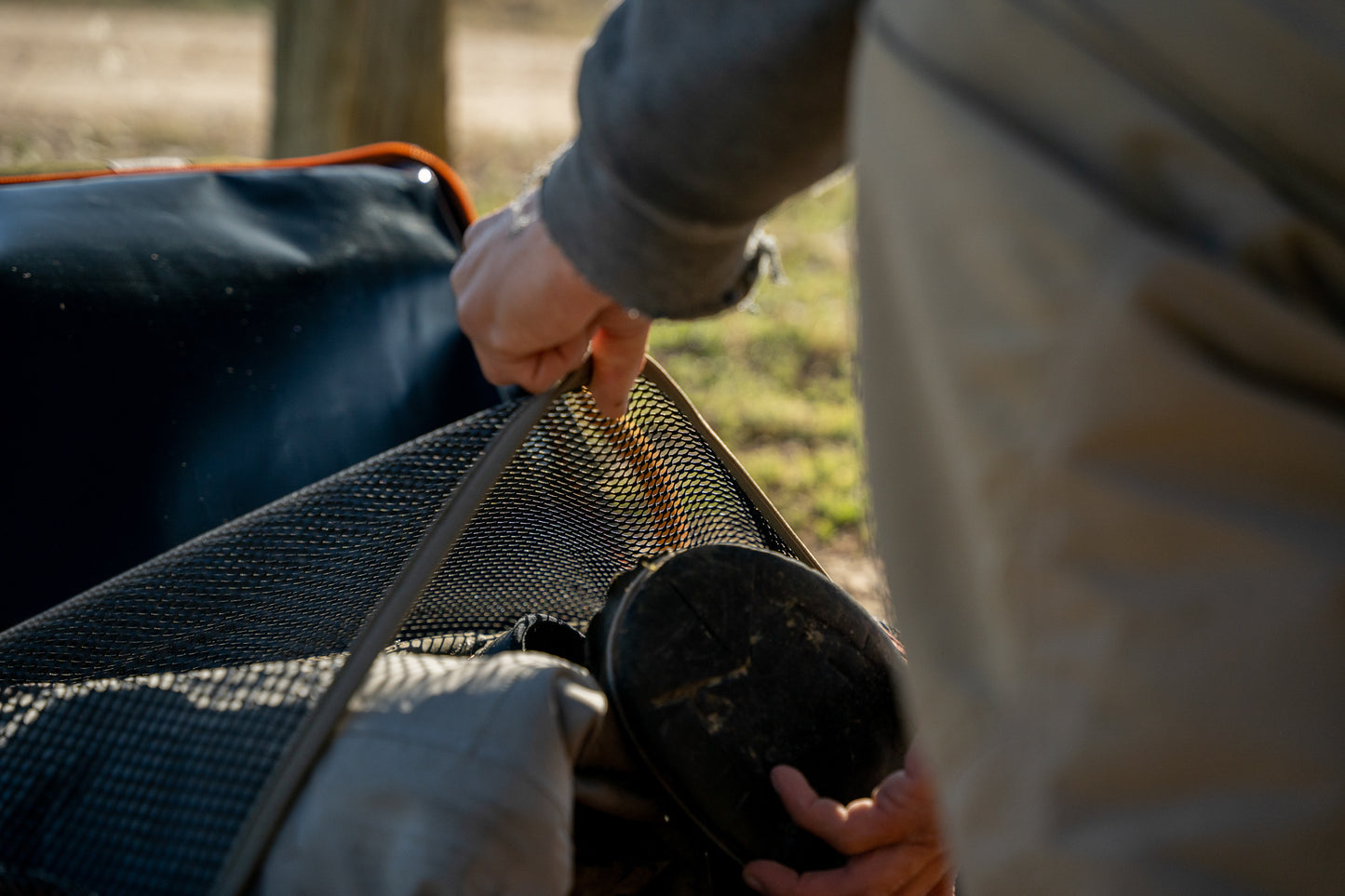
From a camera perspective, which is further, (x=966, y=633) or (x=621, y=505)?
(x=621, y=505)

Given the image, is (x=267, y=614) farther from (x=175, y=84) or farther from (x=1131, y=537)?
(x=175, y=84)

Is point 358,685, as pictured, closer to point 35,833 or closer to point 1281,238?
point 35,833

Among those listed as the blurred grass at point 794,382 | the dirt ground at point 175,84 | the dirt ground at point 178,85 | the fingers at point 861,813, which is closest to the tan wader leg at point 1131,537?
the fingers at point 861,813

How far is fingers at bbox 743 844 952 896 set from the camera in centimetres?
104

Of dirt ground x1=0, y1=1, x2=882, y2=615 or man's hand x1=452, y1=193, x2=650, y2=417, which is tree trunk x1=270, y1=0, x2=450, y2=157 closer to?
dirt ground x1=0, y1=1, x2=882, y2=615

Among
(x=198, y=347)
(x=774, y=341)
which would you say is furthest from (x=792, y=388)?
(x=198, y=347)

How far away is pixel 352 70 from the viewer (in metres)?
3.59

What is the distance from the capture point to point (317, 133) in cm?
362

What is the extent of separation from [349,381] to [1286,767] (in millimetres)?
1106

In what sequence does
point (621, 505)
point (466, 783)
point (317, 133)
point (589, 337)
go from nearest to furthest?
point (466, 783), point (589, 337), point (621, 505), point (317, 133)

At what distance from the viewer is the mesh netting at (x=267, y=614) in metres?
0.87

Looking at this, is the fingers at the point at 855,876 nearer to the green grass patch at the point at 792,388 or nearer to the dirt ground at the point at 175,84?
the green grass patch at the point at 792,388

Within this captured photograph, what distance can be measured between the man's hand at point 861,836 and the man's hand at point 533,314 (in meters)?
0.42

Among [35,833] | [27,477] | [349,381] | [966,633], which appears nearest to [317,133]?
[349,381]
